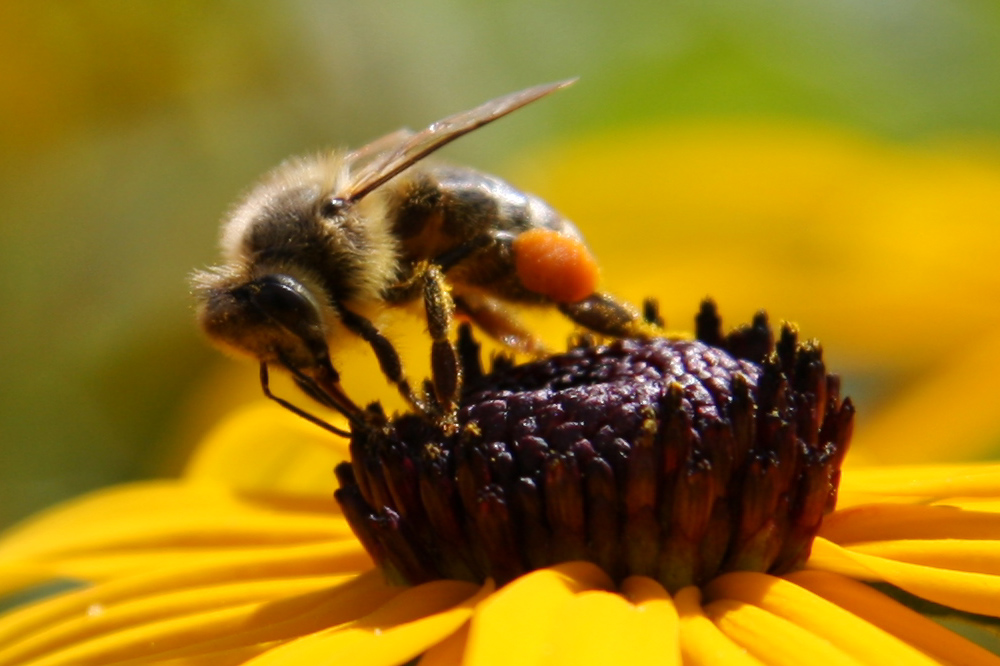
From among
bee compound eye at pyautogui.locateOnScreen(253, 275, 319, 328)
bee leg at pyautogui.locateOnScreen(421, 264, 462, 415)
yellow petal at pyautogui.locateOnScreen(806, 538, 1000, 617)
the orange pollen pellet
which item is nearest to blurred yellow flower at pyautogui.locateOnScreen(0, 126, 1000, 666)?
yellow petal at pyautogui.locateOnScreen(806, 538, 1000, 617)

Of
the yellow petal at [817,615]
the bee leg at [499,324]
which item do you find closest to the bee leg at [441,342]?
the bee leg at [499,324]

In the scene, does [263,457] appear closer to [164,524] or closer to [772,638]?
A: [164,524]

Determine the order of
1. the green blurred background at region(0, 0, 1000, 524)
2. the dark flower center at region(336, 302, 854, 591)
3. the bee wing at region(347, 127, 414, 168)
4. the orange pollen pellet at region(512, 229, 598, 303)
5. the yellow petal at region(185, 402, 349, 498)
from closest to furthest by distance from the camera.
→ the dark flower center at region(336, 302, 854, 591) < the orange pollen pellet at region(512, 229, 598, 303) < the bee wing at region(347, 127, 414, 168) < the yellow petal at region(185, 402, 349, 498) < the green blurred background at region(0, 0, 1000, 524)

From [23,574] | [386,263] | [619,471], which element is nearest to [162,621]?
[23,574]

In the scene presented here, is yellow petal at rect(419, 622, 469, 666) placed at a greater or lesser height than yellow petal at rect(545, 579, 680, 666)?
greater

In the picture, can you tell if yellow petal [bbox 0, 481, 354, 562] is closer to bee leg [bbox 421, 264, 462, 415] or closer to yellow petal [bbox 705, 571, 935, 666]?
bee leg [bbox 421, 264, 462, 415]

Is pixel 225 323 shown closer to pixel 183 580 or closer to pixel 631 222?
pixel 183 580

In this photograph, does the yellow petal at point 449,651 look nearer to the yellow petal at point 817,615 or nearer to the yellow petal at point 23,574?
the yellow petal at point 817,615
